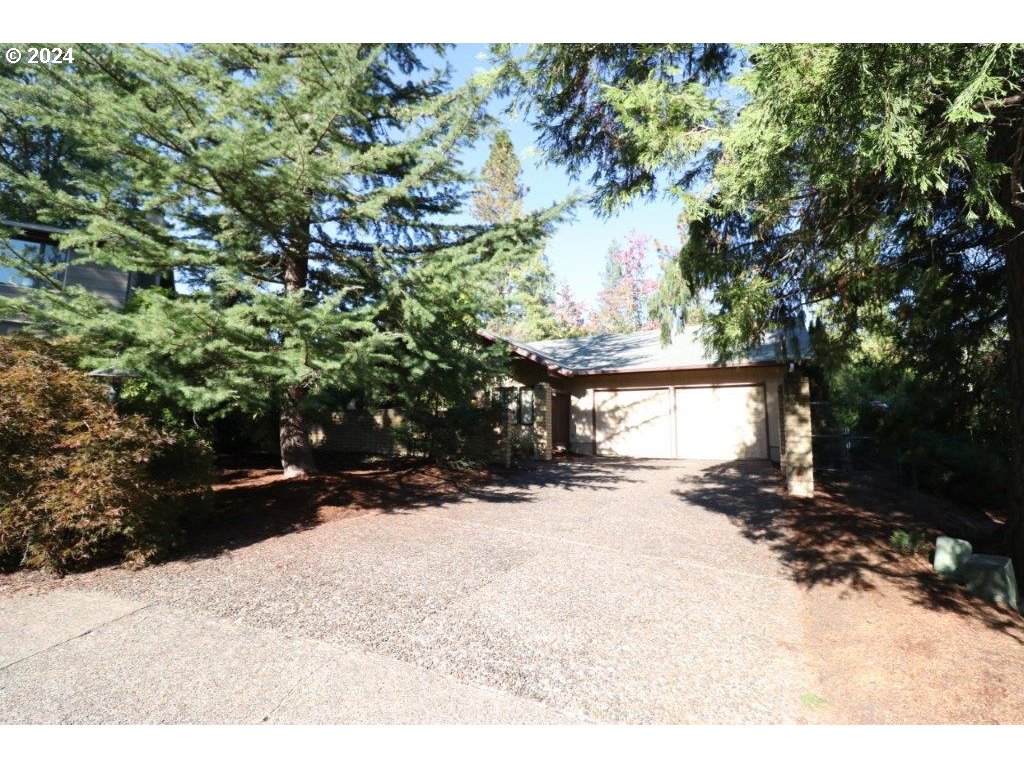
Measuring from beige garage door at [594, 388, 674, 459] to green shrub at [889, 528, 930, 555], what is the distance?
329 inches

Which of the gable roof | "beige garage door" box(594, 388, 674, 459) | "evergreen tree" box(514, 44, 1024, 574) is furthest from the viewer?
"beige garage door" box(594, 388, 674, 459)

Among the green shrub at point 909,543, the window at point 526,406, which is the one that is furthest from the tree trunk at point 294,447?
the green shrub at point 909,543

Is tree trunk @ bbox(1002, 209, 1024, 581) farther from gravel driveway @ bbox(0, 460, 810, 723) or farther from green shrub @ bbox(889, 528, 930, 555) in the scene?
gravel driveway @ bbox(0, 460, 810, 723)

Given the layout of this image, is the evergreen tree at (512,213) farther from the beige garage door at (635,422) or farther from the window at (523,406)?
the window at (523,406)

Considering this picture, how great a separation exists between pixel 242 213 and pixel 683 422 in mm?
11865

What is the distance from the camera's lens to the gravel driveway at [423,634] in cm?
259

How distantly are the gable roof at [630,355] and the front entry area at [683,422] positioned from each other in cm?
80

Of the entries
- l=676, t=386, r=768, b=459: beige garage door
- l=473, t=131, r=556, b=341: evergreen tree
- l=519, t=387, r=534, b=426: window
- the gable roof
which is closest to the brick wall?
l=519, t=387, r=534, b=426: window

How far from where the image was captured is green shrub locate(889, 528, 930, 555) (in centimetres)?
532

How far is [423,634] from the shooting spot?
3434 mm

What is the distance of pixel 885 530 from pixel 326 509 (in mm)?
7900

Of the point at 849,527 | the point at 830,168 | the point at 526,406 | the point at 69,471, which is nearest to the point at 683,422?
the point at 526,406

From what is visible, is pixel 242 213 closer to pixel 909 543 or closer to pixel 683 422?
pixel 909 543

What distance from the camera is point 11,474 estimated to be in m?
4.36
